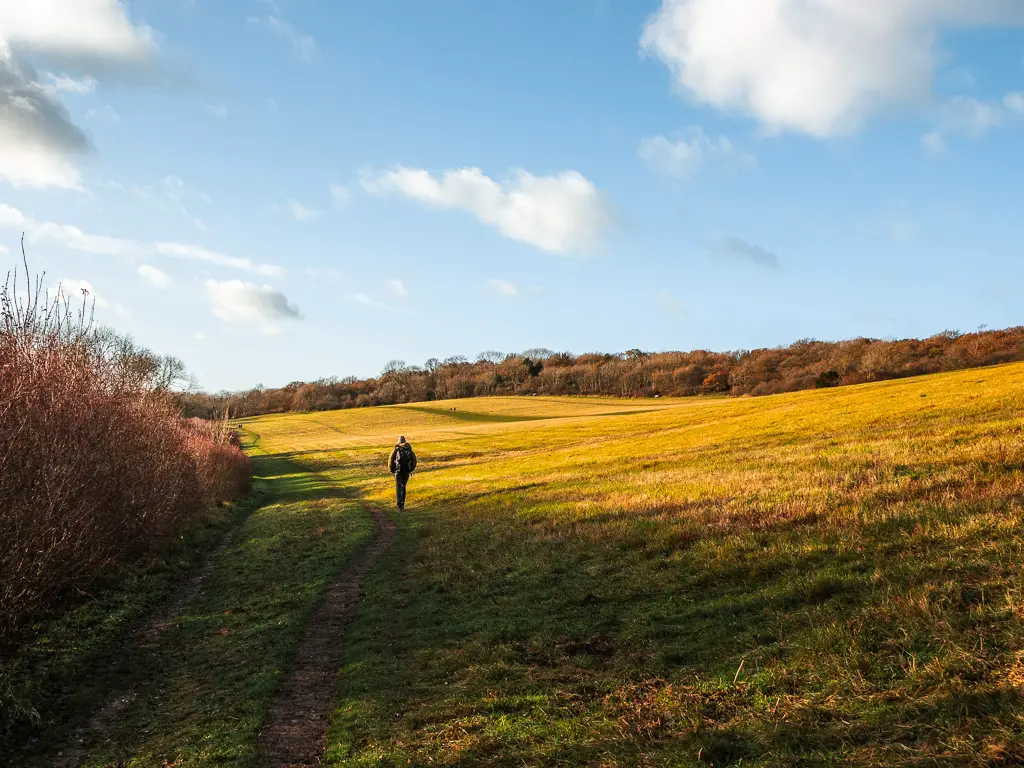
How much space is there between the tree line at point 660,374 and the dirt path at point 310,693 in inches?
3890

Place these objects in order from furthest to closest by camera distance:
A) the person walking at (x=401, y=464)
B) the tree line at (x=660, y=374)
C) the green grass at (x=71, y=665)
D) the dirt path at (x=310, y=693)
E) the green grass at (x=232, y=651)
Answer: the tree line at (x=660, y=374) < the person walking at (x=401, y=464) < the green grass at (x=71, y=665) < the green grass at (x=232, y=651) < the dirt path at (x=310, y=693)

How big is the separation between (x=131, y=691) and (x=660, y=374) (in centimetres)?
15241

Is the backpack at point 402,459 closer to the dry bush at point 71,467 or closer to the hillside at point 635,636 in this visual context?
the hillside at point 635,636

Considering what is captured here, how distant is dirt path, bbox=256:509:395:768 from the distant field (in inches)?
13.7

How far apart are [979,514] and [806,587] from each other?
3.88 meters

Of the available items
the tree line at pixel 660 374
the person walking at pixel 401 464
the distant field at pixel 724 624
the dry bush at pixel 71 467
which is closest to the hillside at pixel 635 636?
the distant field at pixel 724 624

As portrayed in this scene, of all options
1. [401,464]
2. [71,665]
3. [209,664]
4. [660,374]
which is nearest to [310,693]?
[209,664]

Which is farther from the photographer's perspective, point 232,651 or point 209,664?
point 232,651

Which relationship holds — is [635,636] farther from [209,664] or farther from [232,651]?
[209,664]

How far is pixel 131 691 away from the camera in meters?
10.6

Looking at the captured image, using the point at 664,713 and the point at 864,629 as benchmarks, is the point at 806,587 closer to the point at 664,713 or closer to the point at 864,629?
the point at 864,629

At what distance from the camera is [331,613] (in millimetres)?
13578

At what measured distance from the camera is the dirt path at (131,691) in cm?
855

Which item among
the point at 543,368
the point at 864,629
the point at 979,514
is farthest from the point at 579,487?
the point at 543,368
